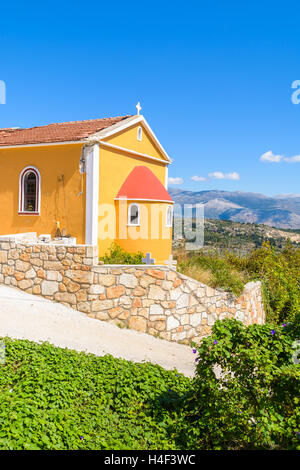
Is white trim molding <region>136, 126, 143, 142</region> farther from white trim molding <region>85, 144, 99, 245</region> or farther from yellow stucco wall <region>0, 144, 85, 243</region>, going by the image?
yellow stucco wall <region>0, 144, 85, 243</region>

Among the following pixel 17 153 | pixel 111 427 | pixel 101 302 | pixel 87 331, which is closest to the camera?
pixel 111 427

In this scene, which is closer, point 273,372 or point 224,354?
point 273,372

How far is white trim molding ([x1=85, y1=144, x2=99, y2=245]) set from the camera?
1330 centimetres

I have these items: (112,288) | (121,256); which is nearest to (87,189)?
(121,256)

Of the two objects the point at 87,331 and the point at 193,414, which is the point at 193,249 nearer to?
the point at 87,331

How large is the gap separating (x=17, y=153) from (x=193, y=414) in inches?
517

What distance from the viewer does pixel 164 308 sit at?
33.1 feet

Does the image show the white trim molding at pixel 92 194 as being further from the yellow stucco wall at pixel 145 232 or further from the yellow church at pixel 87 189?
the yellow stucco wall at pixel 145 232

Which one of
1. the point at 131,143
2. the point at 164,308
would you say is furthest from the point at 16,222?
the point at 164,308

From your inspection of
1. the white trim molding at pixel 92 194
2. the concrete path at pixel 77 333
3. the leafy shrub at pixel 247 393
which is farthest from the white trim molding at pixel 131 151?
the leafy shrub at pixel 247 393

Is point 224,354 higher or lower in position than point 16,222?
lower

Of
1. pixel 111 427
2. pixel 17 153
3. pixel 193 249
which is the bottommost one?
pixel 111 427

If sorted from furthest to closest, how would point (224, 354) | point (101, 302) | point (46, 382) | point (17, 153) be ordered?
point (17, 153), point (101, 302), point (46, 382), point (224, 354)

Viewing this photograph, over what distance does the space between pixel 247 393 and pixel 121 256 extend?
32.8 ft
